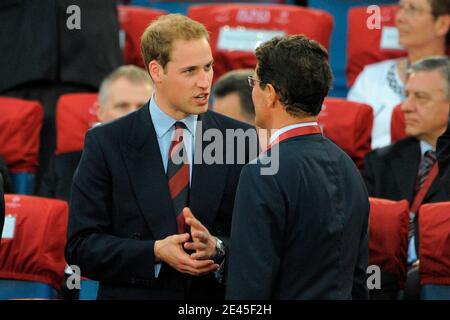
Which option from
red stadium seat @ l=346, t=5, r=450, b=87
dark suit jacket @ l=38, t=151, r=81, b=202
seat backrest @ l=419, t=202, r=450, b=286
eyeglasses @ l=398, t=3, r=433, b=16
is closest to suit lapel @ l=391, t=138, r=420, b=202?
seat backrest @ l=419, t=202, r=450, b=286

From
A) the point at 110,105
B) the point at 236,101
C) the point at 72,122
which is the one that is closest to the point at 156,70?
the point at 236,101

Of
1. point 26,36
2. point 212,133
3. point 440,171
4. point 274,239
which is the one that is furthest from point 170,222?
point 26,36

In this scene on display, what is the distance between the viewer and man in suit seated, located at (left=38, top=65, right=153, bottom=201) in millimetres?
4238

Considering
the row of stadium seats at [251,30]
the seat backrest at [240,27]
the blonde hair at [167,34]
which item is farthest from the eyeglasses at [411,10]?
the blonde hair at [167,34]

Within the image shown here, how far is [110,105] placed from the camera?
4277 mm

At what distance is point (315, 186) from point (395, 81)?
2798mm

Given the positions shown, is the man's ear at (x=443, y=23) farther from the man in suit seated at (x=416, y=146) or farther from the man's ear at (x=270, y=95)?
the man's ear at (x=270, y=95)

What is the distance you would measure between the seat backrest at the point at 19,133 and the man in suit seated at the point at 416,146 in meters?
1.51

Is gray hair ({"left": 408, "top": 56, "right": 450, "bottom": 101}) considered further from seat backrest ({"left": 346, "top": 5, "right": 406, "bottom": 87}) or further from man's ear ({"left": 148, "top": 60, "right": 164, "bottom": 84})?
man's ear ({"left": 148, "top": 60, "right": 164, "bottom": 84})

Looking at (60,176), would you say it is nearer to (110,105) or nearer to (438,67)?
(110,105)

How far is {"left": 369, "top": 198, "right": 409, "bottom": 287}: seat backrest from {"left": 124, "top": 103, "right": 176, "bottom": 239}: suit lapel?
2.87 feet

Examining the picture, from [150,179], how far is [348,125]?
1.75 metres

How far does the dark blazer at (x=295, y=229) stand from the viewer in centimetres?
228

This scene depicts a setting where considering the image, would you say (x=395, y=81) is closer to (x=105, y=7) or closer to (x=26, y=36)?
(x=105, y=7)
